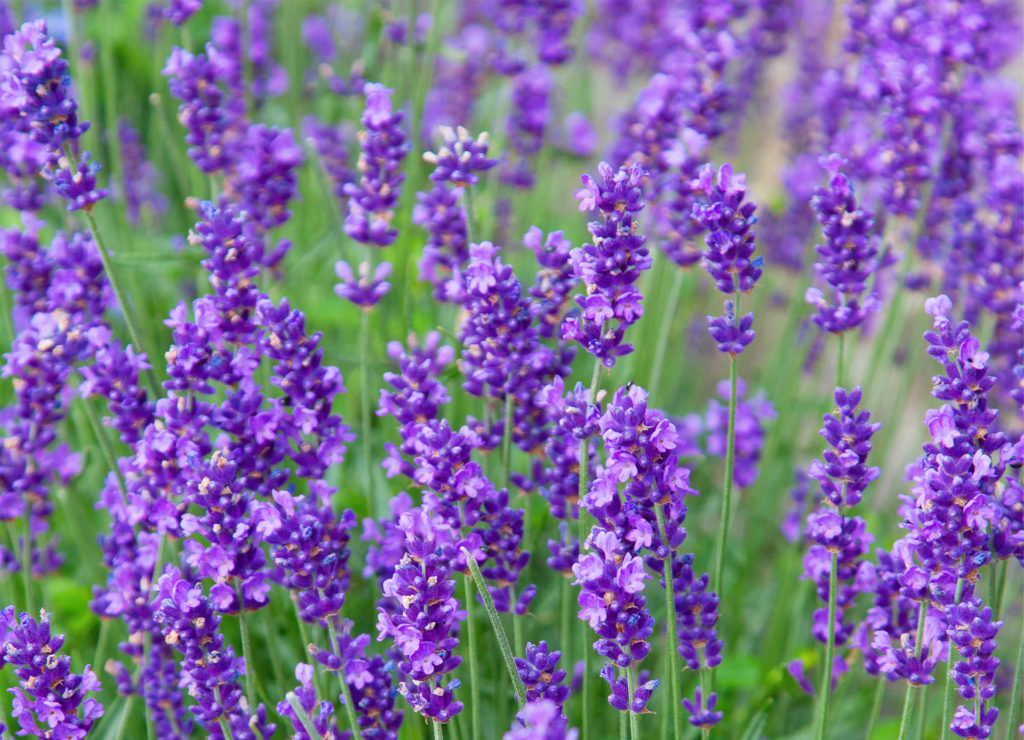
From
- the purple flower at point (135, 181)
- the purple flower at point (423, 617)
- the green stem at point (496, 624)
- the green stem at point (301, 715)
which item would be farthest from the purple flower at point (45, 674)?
the purple flower at point (135, 181)

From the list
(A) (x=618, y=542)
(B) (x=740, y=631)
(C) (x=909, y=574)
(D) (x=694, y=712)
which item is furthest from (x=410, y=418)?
(B) (x=740, y=631)

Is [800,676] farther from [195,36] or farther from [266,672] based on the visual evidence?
Answer: [195,36]

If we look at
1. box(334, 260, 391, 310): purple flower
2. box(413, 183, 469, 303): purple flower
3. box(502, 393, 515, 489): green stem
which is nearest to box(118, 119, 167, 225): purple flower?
box(413, 183, 469, 303): purple flower

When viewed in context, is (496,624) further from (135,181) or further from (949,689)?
(135,181)

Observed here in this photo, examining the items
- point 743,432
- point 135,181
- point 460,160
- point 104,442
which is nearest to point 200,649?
point 104,442

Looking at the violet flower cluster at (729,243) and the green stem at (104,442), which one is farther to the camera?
the green stem at (104,442)

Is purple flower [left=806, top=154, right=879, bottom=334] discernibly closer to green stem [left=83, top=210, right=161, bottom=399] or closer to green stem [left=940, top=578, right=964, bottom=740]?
green stem [left=940, top=578, right=964, bottom=740]

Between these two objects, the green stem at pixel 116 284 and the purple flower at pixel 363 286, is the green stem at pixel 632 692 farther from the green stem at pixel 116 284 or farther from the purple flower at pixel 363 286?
the green stem at pixel 116 284
